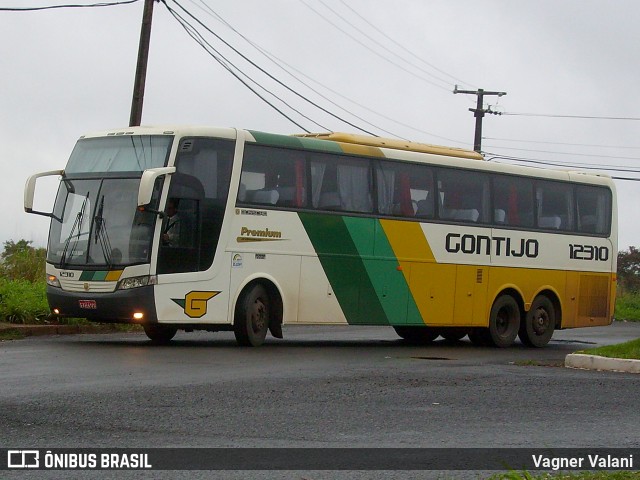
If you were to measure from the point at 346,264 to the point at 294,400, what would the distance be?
9092 millimetres

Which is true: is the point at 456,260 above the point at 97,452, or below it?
above

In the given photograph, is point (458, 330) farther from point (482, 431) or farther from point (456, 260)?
point (482, 431)

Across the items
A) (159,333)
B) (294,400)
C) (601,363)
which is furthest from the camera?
(159,333)

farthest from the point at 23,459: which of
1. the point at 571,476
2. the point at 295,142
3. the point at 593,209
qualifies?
the point at 593,209

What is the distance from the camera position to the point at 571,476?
757cm

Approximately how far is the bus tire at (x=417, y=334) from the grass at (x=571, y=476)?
627 inches

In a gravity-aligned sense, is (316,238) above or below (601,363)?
above

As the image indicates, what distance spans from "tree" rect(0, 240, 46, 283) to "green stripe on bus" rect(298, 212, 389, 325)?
8.87 m

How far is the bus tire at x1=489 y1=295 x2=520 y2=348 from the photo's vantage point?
2295cm

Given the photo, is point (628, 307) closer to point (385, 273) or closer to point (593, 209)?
point (593, 209)

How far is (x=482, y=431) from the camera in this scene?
31.8 feet

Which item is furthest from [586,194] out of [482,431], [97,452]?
[97,452]

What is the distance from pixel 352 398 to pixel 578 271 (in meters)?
13.7

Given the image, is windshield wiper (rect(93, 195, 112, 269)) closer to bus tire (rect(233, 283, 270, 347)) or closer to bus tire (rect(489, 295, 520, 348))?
bus tire (rect(233, 283, 270, 347))
